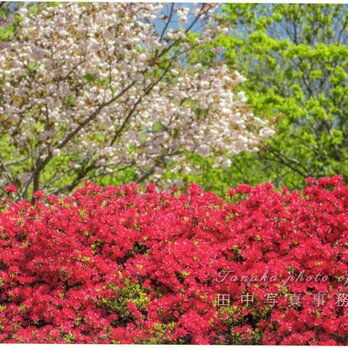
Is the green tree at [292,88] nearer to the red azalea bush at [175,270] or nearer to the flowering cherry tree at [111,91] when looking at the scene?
the flowering cherry tree at [111,91]

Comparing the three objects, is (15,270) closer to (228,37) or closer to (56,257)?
(56,257)

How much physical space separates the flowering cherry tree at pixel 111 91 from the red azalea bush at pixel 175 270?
3.37m

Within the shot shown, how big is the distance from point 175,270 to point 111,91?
5417 millimetres

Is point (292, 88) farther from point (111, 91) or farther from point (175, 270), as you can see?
point (175, 270)

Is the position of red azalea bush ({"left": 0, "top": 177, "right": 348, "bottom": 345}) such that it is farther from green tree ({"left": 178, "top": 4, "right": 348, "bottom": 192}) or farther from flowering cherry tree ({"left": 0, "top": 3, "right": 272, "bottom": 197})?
green tree ({"left": 178, "top": 4, "right": 348, "bottom": 192})

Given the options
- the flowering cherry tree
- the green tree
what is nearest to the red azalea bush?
the flowering cherry tree

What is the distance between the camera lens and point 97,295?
15.8 feet

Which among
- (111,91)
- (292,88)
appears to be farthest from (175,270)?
(292,88)

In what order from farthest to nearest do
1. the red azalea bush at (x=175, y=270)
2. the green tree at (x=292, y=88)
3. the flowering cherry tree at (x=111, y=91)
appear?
the green tree at (x=292, y=88) → the flowering cherry tree at (x=111, y=91) → the red azalea bush at (x=175, y=270)

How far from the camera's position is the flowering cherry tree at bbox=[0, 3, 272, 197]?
8.76m

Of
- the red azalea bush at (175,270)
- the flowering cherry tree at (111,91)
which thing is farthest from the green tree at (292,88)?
the red azalea bush at (175,270)

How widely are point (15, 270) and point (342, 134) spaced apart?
9.09 metres

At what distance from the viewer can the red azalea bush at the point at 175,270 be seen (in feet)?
14.7

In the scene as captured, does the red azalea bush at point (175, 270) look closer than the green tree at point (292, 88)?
Yes
